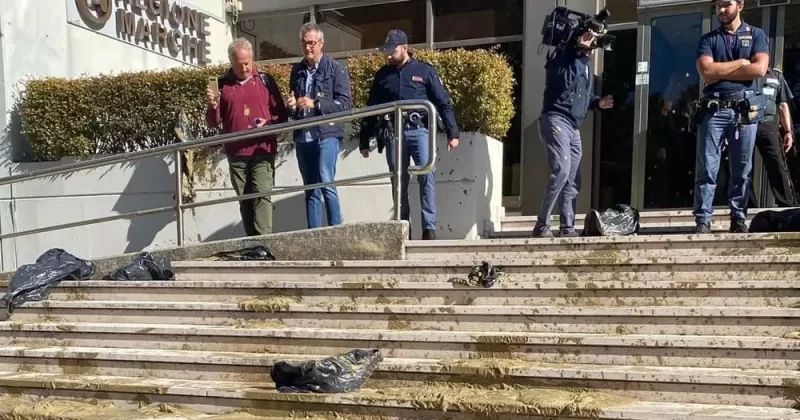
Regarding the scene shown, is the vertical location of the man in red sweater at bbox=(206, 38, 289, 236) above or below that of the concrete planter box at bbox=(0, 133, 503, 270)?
above

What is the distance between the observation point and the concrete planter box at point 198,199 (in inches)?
220

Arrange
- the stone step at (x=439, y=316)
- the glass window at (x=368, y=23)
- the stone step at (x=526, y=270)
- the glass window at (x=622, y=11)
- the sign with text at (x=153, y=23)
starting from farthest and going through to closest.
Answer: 1. the glass window at (x=368, y=23)
2. the sign with text at (x=153, y=23)
3. the glass window at (x=622, y=11)
4. the stone step at (x=526, y=270)
5. the stone step at (x=439, y=316)

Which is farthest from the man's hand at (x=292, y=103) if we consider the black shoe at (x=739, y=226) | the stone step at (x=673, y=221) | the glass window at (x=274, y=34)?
the glass window at (x=274, y=34)

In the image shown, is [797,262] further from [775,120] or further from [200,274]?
[200,274]

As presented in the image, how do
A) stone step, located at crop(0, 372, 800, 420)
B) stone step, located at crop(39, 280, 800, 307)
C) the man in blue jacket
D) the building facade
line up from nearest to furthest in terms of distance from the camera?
stone step, located at crop(0, 372, 800, 420), stone step, located at crop(39, 280, 800, 307), the man in blue jacket, the building facade

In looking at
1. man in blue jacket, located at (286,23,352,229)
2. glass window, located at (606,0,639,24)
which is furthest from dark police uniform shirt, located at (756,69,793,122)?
man in blue jacket, located at (286,23,352,229)

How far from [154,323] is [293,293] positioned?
94 centimetres

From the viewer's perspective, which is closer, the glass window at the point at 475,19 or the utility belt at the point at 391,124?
the utility belt at the point at 391,124

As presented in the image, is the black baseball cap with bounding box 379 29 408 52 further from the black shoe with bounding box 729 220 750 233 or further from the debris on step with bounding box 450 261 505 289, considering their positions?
the black shoe with bounding box 729 220 750 233

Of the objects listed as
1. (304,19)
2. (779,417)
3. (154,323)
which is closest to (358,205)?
(154,323)

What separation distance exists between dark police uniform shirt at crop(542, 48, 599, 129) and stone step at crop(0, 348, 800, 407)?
2024 millimetres

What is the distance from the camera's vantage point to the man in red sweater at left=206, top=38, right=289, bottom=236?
5168mm

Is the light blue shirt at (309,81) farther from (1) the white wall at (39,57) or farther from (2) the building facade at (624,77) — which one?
(2) the building facade at (624,77)

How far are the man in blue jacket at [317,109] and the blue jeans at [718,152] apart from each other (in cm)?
255
